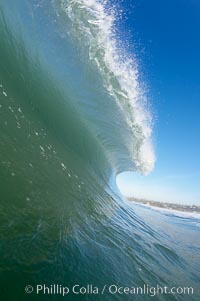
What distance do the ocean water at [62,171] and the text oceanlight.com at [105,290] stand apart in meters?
0.03

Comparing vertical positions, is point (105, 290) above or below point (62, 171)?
below

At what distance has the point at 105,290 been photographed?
295 cm

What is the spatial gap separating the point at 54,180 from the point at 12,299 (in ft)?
9.74

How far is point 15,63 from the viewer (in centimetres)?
636

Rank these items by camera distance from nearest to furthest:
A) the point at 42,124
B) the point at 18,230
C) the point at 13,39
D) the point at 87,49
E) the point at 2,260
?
the point at 2,260 < the point at 18,230 < the point at 42,124 < the point at 13,39 < the point at 87,49

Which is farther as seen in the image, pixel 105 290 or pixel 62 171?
pixel 62 171

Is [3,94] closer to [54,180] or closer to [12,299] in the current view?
[54,180]

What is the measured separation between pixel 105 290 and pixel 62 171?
3089mm

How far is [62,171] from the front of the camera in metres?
5.70

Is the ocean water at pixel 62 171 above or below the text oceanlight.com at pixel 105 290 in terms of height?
above

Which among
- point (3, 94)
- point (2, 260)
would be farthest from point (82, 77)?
point (2, 260)

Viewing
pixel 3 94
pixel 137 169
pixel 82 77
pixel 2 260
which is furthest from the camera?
pixel 137 169

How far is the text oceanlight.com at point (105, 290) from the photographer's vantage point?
246cm

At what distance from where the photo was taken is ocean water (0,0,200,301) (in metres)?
2.92
